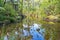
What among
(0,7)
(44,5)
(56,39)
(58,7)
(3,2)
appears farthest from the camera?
(44,5)

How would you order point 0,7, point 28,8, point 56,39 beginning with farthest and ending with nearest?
1. point 28,8
2. point 0,7
3. point 56,39

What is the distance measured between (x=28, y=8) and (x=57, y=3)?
7282 mm

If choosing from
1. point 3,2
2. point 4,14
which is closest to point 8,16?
point 4,14

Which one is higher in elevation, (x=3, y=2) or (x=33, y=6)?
(x=3, y=2)

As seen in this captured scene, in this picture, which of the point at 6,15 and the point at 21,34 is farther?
the point at 6,15

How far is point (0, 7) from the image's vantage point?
19062 millimetres

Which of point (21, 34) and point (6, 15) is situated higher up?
point (6, 15)

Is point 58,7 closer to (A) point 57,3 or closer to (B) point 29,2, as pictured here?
(A) point 57,3

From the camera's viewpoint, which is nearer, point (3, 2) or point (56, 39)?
point (56, 39)

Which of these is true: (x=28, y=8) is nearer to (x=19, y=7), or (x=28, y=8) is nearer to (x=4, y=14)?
(x=19, y=7)

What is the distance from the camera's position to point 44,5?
2953cm

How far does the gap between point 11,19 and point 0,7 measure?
6.41ft

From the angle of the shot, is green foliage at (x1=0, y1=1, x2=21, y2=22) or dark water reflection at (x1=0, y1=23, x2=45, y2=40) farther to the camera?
green foliage at (x1=0, y1=1, x2=21, y2=22)

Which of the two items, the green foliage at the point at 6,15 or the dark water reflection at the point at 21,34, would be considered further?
the green foliage at the point at 6,15
